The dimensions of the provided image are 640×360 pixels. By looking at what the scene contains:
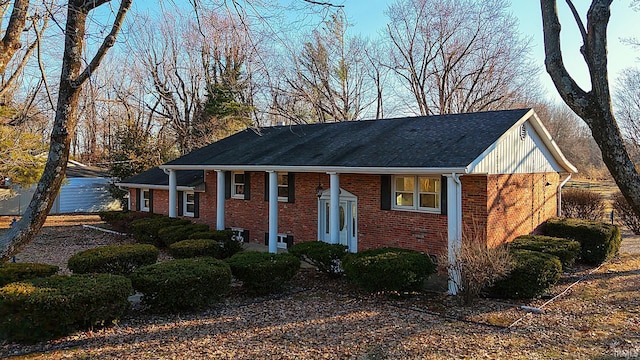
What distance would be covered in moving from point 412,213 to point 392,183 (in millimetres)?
1072

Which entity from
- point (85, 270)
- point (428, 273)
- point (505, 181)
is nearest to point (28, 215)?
point (85, 270)

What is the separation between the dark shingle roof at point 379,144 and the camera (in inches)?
418

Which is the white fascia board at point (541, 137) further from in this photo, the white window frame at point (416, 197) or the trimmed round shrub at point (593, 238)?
the trimmed round shrub at point (593, 238)

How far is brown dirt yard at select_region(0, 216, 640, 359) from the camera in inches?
241

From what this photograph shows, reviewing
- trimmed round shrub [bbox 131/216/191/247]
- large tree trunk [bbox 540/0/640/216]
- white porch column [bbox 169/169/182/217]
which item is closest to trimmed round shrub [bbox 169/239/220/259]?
trimmed round shrub [bbox 131/216/191/247]

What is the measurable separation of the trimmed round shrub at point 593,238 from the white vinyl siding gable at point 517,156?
6.62ft

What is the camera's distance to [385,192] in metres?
12.2

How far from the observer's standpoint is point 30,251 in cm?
1487

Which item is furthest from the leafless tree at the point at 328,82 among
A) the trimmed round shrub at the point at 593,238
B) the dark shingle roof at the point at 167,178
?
the trimmed round shrub at the point at 593,238

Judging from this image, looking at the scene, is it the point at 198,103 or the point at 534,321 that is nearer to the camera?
the point at 534,321

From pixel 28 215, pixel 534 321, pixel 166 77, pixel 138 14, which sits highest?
pixel 166 77

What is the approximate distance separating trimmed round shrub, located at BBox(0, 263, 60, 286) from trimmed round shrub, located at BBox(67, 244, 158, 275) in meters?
0.95

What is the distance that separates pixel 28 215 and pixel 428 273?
734cm

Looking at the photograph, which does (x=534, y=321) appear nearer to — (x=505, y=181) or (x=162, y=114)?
(x=505, y=181)
